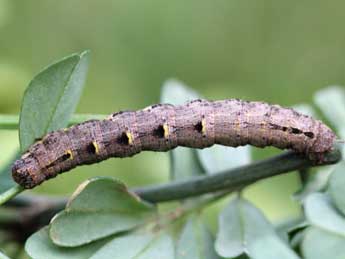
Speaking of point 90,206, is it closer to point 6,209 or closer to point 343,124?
point 6,209

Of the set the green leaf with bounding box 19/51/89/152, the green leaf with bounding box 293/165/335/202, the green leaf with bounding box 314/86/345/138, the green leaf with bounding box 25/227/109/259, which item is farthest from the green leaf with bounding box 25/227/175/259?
the green leaf with bounding box 314/86/345/138

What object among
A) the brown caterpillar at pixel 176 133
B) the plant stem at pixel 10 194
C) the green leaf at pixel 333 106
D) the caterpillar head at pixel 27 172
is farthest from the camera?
the green leaf at pixel 333 106

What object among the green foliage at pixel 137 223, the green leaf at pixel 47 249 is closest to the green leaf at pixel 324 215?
the green foliage at pixel 137 223

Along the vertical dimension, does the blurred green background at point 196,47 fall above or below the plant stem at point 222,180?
below

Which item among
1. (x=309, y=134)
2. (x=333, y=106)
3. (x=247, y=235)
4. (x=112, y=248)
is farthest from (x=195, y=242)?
(x=333, y=106)

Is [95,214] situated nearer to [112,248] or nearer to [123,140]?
[112,248]

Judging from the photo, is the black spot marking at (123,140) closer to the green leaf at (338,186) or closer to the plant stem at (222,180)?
the plant stem at (222,180)

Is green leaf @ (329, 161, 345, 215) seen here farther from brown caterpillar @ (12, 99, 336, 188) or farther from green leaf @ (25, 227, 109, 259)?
green leaf @ (25, 227, 109, 259)
